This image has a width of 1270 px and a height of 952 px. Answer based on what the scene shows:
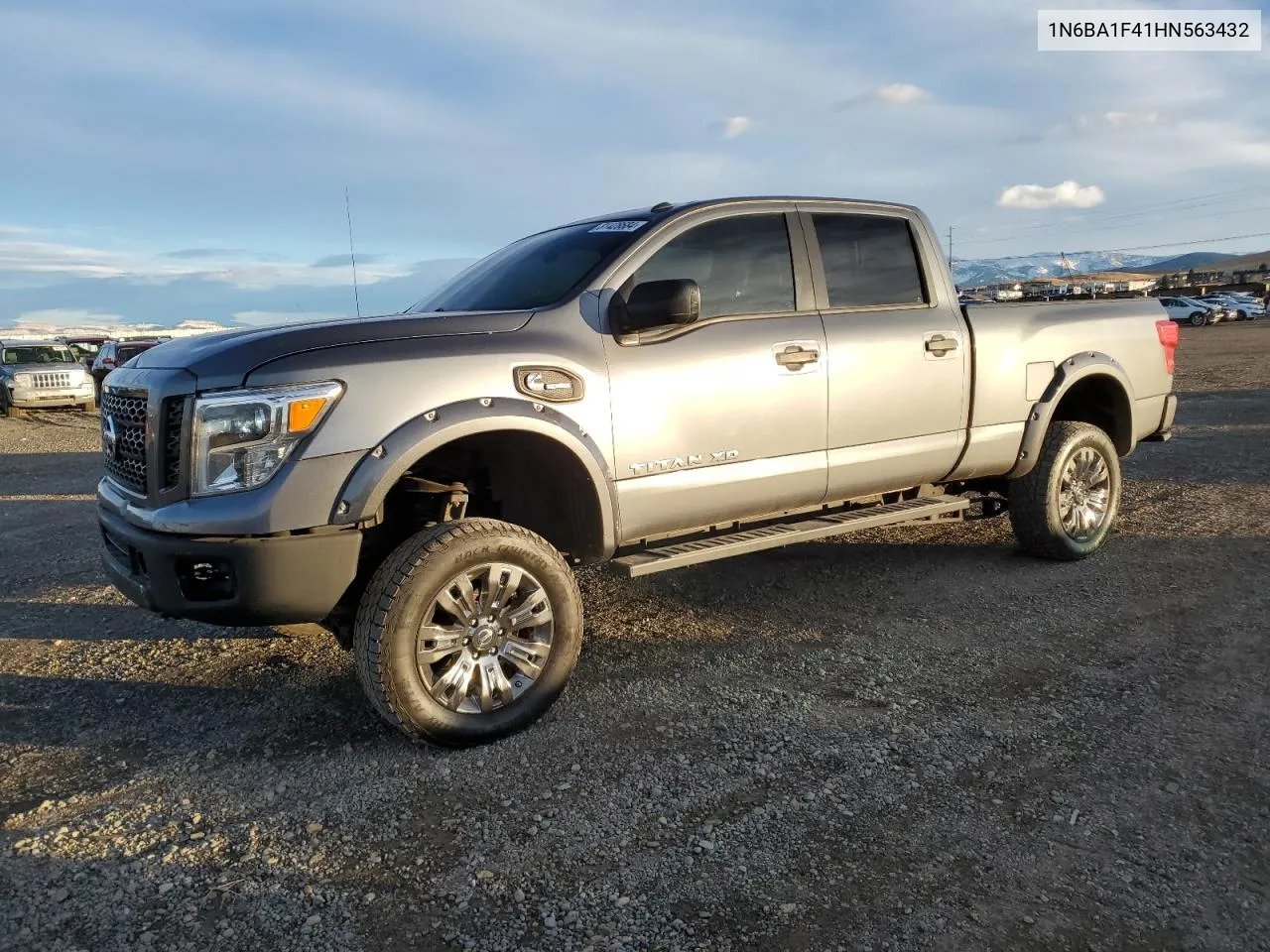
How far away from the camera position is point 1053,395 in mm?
5391

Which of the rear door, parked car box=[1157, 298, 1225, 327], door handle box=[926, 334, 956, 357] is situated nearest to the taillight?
the rear door

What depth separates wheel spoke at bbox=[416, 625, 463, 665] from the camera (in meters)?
3.33

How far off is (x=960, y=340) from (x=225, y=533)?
3782 millimetres

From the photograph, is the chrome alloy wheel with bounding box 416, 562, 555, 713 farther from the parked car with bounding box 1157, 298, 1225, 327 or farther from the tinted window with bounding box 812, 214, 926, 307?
the parked car with bounding box 1157, 298, 1225, 327

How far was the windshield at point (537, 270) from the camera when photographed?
13.3ft

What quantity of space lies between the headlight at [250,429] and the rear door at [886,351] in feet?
8.03

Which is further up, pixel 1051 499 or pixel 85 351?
pixel 85 351

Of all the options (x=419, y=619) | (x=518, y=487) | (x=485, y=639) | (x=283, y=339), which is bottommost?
(x=485, y=639)

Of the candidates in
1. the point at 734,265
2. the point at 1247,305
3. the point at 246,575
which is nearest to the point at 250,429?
the point at 246,575

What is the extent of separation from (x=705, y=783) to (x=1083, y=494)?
148 inches

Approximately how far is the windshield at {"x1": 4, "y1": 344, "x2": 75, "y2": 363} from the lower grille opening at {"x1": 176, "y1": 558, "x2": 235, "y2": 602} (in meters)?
21.2

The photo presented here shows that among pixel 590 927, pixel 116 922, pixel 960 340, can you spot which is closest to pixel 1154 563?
pixel 960 340

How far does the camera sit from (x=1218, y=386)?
632 inches

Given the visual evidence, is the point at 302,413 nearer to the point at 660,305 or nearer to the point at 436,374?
the point at 436,374
